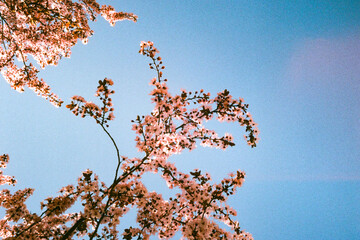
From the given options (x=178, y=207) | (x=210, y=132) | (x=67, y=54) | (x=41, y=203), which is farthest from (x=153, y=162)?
(x=67, y=54)

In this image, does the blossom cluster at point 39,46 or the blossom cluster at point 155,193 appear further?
the blossom cluster at point 39,46

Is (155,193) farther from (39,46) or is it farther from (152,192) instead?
(39,46)

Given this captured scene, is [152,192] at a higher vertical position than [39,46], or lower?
lower

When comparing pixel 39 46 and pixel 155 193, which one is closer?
pixel 155 193

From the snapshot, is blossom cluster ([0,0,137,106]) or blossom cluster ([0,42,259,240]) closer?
blossom cluster ([0,42,259,240])

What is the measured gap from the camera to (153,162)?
5.23 meters

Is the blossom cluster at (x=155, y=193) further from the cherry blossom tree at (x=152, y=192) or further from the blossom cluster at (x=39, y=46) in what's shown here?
the blossom cluster at (x=39, y=46)

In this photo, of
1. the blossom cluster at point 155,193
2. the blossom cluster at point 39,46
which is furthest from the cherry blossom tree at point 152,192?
the blossom cluster at point 39,46

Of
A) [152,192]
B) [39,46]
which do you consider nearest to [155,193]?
[152,192]

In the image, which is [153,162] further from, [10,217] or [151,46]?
[10,217]

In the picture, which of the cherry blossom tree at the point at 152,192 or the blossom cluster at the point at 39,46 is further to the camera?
the blossom cluster at the point at 39,46

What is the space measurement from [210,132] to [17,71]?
9.32 metres

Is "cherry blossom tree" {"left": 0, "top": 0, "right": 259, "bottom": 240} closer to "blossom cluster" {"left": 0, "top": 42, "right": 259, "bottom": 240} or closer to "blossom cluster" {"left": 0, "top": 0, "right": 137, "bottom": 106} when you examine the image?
"blossom cluster" {"left": 0, "top": 42, "right": 259, "bottom": 240}

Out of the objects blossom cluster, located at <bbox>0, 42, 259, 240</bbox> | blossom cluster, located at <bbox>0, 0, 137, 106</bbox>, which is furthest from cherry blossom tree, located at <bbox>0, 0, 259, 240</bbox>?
blossom cluster, located at <bbox>0, 0, 137, 106</bbox>
